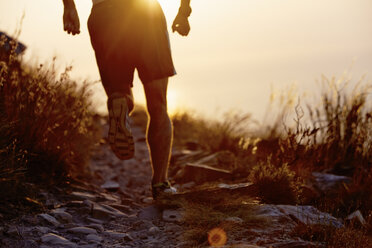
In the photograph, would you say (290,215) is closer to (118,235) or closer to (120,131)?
(118,235)

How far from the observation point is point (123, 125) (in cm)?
282

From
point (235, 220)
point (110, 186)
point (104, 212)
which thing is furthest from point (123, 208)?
point (235, 220)

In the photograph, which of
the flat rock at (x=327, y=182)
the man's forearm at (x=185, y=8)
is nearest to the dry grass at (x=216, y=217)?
the flat rock at (x=327, y=182)

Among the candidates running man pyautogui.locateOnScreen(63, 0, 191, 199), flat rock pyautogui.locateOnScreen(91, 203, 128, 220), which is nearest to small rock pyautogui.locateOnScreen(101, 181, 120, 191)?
flat rock pyautogui.locateOnScreen(91, 203, 128, 220)

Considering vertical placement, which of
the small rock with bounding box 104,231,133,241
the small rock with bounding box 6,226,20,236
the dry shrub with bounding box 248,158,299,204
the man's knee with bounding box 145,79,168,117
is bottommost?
the small rock with bounding box 104,231,133,241

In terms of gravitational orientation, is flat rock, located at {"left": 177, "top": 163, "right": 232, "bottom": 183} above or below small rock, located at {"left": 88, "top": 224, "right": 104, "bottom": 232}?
above

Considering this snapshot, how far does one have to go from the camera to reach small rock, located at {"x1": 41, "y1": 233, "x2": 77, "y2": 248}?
2336 mm

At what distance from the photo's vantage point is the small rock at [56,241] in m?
2.34

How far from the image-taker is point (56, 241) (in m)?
2.36

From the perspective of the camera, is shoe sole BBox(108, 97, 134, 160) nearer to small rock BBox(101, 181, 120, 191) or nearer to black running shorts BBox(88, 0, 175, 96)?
black running shorts BBox(88, 0, 175, 96)

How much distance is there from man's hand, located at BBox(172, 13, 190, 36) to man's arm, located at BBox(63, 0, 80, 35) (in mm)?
748

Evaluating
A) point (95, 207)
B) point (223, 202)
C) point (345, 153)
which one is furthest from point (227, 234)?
point (345, 153)

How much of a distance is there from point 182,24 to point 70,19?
2.80 ft

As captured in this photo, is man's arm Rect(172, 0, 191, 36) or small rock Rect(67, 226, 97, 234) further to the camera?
man's arm Rect(172, 0, 191, 36)
